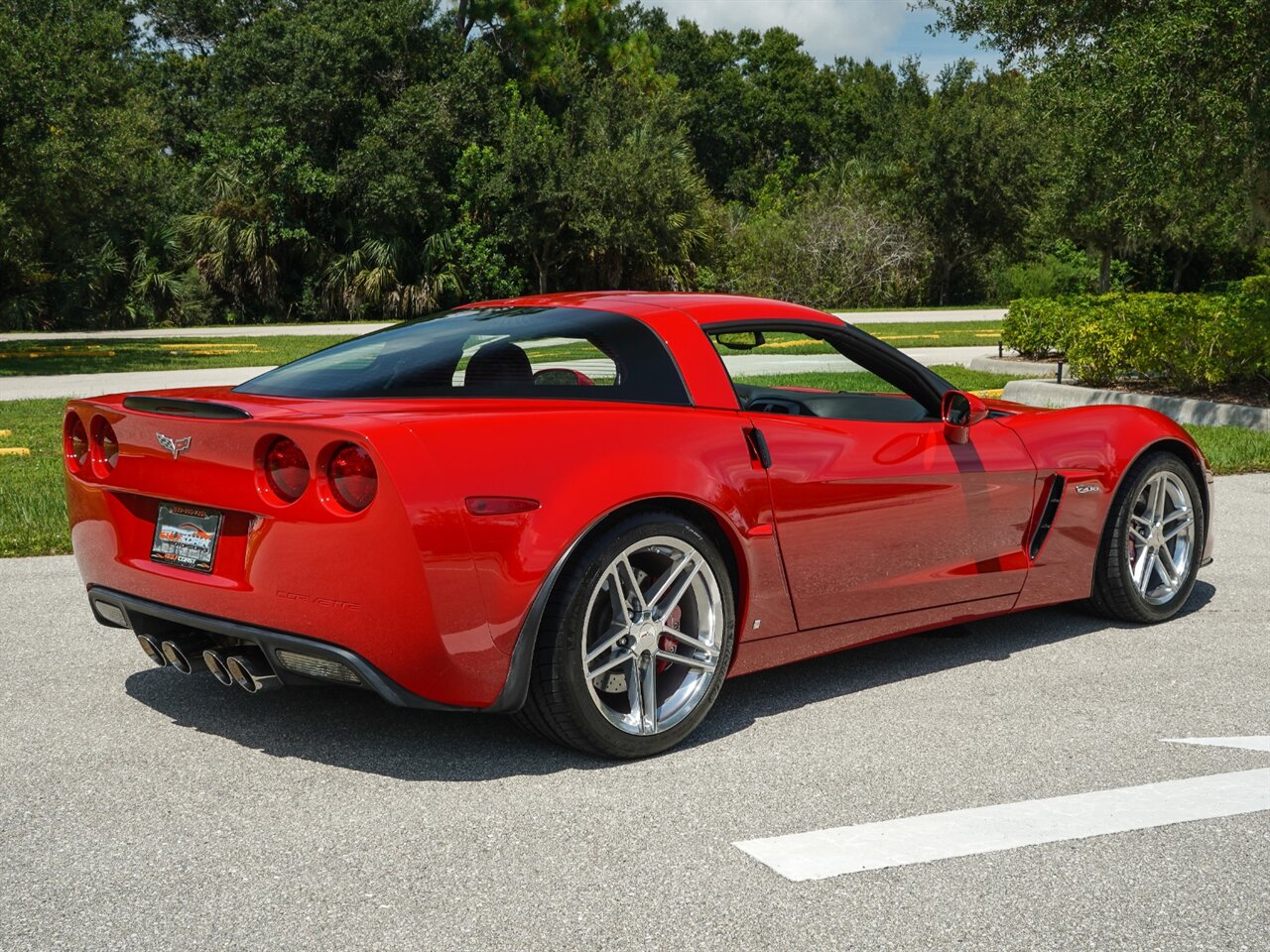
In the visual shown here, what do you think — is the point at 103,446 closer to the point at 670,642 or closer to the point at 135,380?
the point at 670,642

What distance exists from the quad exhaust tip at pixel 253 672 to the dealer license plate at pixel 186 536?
0.89ft

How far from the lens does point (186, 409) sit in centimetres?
404

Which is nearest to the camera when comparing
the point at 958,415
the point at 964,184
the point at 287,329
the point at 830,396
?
the point at 958,415

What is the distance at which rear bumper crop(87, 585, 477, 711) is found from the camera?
3.67 metres

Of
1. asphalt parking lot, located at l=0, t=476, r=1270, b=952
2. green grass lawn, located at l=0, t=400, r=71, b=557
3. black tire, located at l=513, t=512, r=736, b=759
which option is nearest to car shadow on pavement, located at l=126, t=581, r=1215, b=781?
asphalt parking lot, located at l=0, t=476, r=1270, b=952

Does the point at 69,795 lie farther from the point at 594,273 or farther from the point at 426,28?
the point at 426,28

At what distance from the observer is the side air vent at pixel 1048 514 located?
5230mm

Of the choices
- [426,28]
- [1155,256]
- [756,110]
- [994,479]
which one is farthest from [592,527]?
[756,110]

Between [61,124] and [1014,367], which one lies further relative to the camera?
[61,124]

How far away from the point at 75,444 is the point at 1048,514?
11.2 ft

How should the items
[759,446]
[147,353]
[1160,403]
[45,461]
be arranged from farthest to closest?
[147,353] < [1160,403] < [45,461] < [759,446]

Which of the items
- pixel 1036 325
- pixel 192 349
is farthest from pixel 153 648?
pixel 192 349

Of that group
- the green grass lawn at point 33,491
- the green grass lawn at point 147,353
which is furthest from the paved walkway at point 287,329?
the green grass lawn at point 33,491

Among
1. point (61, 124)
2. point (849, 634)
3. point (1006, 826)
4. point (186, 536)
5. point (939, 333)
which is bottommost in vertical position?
point (1006, 826)
